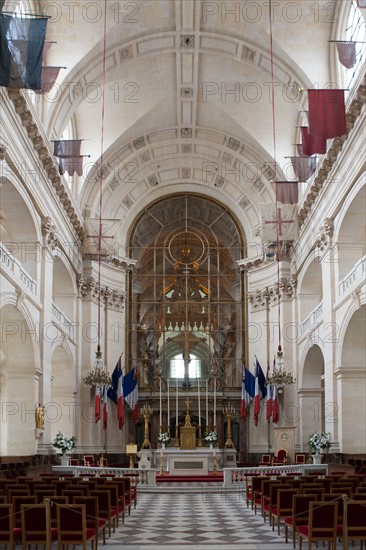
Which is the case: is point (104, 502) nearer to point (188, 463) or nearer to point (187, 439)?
point (188, 463)

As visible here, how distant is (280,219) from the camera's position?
112ft

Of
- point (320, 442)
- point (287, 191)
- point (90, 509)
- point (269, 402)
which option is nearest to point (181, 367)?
point (269, 402)

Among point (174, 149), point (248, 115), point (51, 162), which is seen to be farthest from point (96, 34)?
point (174, 149)

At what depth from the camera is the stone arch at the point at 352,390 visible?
25781 mm

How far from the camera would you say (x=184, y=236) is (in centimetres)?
4016

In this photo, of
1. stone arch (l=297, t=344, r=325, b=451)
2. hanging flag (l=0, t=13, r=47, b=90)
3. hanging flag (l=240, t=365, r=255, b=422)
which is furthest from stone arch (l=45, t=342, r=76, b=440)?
hanging flag (l=0, t=13, r=47, b=90)

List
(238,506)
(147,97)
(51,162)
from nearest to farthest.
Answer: (238,506) → (51,162) → (147,97)

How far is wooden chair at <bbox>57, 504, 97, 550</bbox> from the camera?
10883 millimetres

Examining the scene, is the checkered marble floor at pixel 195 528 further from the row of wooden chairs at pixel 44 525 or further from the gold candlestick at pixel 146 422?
the gold candlestick at pixel 146 422

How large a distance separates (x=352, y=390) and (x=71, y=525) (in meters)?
16.5

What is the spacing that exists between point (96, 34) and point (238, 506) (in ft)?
54.1

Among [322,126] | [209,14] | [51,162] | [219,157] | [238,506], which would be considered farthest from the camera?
[219,157]

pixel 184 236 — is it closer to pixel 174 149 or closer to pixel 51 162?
pixel 174 149

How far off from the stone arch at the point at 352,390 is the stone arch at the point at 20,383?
975 centimetres
